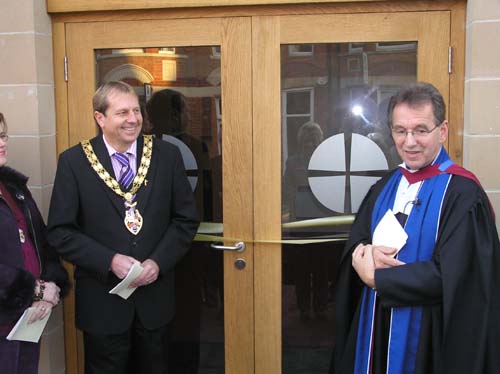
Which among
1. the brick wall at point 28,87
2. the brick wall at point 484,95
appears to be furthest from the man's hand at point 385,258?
the brick wall at point 28,87

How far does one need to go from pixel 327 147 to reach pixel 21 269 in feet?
5.55

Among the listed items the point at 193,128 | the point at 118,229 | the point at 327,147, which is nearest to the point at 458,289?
the point at 327,147

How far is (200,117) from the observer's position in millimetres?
3611

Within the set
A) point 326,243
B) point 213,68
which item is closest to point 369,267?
point 326,243

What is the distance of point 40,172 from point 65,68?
1.99ft

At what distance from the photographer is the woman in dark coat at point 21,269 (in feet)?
9.18

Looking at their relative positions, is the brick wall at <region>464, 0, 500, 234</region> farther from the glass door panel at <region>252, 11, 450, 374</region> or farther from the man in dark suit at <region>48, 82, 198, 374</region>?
the man in dark suit at <region>48, 82, 198, 374</region>

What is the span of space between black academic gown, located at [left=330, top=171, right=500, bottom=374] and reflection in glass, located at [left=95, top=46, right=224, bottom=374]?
4.50ft

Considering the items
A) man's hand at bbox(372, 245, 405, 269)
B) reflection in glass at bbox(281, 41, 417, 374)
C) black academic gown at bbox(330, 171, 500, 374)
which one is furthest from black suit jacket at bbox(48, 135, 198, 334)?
black academic gown at bbox(330, 171, 500, 374)

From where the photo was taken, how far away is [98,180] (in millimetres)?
3053

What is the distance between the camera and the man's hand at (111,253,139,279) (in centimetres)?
295

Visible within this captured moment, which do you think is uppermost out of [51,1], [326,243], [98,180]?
[51,1]

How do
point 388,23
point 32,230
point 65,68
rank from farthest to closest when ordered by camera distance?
point 65,68 < point 388,23 < point 32,230

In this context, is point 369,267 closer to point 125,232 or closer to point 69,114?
point 125,232
